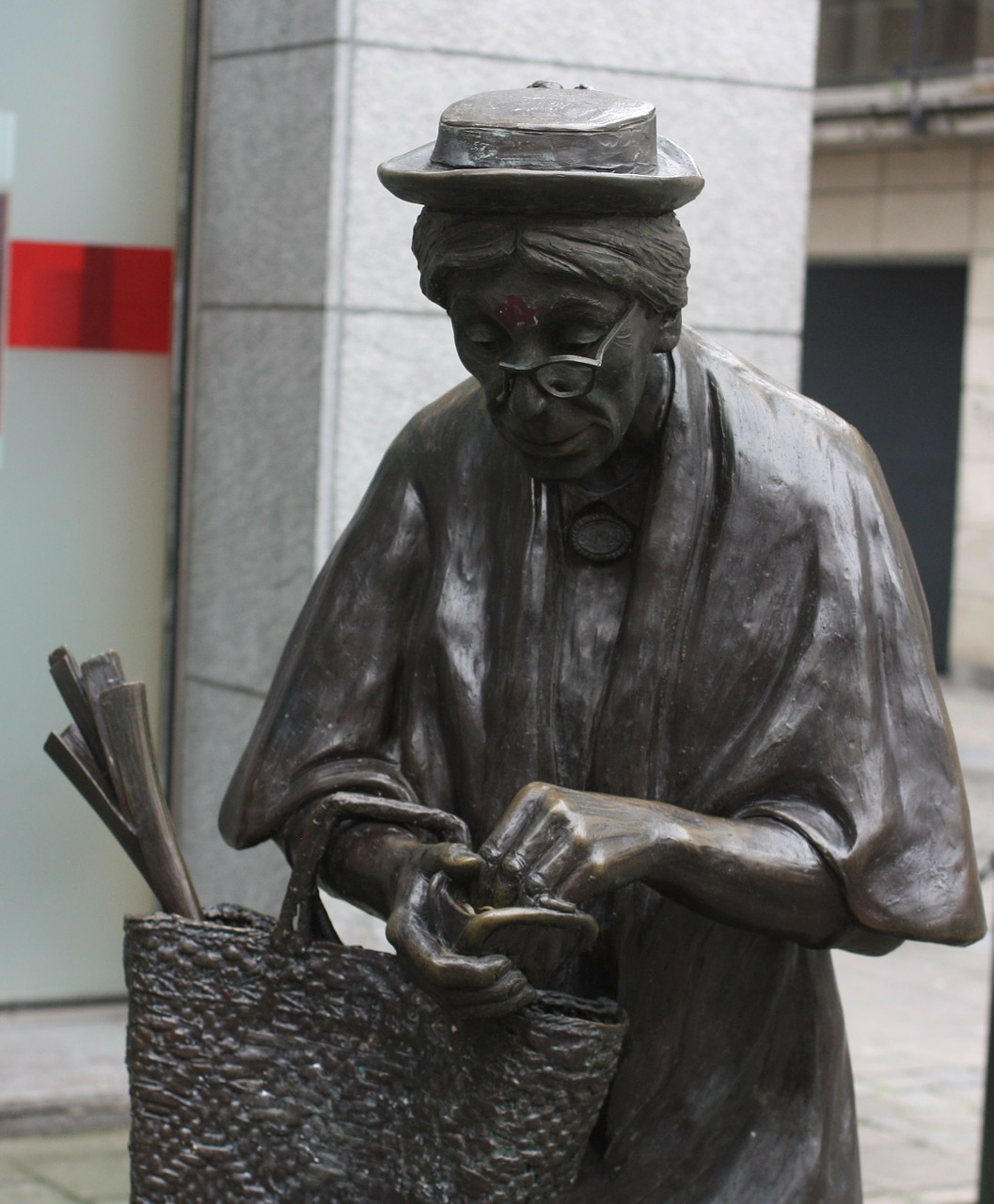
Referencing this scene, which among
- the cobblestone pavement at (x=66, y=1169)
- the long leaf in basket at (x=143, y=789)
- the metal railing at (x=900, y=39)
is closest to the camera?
the long leaf in basket at (x=143, y=789)

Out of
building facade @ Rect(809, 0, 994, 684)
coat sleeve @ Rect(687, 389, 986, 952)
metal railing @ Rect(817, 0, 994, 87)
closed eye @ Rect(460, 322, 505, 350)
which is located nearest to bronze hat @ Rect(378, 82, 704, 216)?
closed eye @ Rect(460, 322, 505, 350)

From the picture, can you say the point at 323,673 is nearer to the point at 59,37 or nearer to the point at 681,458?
the point at 681,458

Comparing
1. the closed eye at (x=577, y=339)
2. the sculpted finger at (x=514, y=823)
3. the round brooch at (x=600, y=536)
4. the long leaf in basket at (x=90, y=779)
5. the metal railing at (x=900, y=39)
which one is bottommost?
the long leaf in basket at (x=90, y=779)

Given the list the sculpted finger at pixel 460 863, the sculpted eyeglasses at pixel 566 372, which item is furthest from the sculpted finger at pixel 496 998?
the sculpted eyeglasses at pixel 566 372

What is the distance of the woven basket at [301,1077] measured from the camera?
1945 mm

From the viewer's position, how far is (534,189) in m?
1.88

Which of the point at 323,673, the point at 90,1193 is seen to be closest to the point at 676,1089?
the point at 323,673

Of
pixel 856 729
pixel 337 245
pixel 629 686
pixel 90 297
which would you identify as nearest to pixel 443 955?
pixel 629 686

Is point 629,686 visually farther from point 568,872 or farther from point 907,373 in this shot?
point 907,373

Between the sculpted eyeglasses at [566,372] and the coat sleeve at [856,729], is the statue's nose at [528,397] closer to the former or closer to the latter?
the sculpted eyeglasses at [566,372]

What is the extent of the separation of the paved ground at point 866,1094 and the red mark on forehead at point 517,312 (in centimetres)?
364

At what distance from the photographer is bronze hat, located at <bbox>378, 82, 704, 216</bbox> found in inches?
74.4

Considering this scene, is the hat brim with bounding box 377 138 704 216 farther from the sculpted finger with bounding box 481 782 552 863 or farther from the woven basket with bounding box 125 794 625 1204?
the woven basket with bounding box 125 794 625 1204

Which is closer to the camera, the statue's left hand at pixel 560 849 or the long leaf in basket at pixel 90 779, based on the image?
the statue's left hand at pixel 560 849
